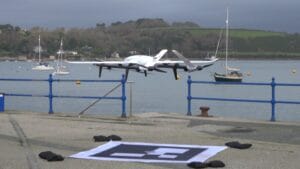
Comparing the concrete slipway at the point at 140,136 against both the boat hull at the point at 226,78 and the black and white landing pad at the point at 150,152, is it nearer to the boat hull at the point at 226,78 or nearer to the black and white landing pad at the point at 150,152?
the black and white landing pad at the point at 150,152

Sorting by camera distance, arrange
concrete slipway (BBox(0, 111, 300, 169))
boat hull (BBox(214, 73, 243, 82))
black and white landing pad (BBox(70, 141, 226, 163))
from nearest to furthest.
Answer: concrete slipway (BBox(0, 111, 300, 169))
black and white landing pad (BBox(70, 141, 226, 163))
boat hull (BBox(214, 73, 243, 82))

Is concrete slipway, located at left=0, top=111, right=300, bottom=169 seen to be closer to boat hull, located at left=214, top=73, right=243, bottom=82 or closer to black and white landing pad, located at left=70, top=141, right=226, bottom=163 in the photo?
black and white landing pad, located at left=70, top=141, right=226, bottom=163

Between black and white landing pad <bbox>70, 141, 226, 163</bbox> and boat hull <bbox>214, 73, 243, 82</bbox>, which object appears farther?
boat hull <bbox>214, 73, 243, 82</bbox>

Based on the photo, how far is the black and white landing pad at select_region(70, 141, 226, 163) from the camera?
37.7 feet

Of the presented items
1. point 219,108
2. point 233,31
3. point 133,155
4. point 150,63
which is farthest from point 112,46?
point 233,31

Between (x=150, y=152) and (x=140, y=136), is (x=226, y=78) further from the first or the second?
(x=150, y=152)

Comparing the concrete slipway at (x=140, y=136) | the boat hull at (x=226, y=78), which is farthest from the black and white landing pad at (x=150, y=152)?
the boat hull at (x=226, y=78)

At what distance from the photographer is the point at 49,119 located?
18391 mm

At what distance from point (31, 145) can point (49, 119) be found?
531 cm

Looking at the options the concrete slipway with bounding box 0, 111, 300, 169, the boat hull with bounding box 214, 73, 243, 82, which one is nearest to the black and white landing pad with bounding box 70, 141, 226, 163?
the concrete slipway with bounding box 0, 111, 300, 169

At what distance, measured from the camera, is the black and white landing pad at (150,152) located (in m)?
11.5

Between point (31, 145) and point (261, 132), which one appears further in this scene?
point (261, 132)

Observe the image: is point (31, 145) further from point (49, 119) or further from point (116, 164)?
point (49, 119)

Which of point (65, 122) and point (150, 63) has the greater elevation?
point (150, 63)
